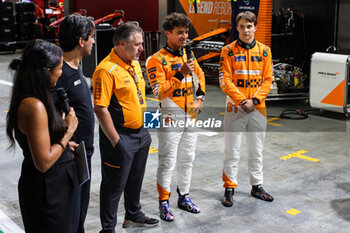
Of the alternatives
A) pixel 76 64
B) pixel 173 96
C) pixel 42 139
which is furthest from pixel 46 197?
pixel 173 96

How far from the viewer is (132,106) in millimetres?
3598

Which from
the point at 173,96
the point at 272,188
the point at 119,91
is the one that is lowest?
the point at 272,188

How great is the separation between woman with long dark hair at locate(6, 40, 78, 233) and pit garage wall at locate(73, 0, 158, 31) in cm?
1304

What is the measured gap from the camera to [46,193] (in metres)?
2.49

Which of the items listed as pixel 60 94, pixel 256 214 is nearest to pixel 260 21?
pixel 256 214

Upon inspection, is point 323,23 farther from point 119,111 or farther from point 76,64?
point 76,64

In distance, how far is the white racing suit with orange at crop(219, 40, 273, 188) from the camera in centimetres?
452

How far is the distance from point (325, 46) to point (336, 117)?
3193 mm

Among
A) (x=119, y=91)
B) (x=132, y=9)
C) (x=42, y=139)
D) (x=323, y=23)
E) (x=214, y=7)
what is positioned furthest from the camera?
(x=132, y=9)

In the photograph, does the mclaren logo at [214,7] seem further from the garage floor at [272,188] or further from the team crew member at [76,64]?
the team crew member at [76,64]

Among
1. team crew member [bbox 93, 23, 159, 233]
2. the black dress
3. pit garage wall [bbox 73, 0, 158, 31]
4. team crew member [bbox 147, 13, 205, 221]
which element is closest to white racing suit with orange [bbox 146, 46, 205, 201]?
team crew member [bbox 147, 13, 205, 221]

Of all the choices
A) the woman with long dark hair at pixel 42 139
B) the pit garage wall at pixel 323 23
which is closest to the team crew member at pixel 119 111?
the woman with long dark hair at pixel 42 139

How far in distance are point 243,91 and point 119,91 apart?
1.50 metres

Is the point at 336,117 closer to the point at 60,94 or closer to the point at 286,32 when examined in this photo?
the point at 286,32
